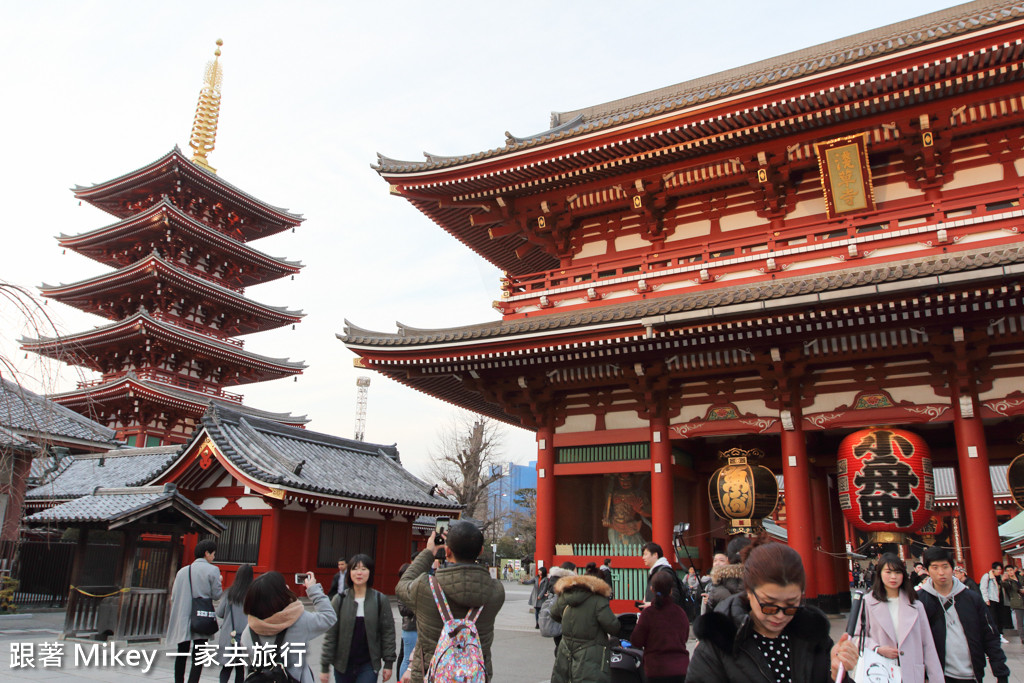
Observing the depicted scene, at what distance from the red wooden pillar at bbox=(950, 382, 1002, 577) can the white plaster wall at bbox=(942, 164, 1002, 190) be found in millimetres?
3681

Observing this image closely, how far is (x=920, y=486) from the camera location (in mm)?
10406

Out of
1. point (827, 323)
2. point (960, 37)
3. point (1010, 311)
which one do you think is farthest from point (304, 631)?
point (960, 37)

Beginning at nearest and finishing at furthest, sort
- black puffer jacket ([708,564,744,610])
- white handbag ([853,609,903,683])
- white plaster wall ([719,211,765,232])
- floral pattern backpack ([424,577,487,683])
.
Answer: floral pattern backpack ([424,577,487,683]) < white handbag ([853,609,903,683]) < black puffer jacket ([708,564,744,610]) < white plaster wall ([719,211,765,232])

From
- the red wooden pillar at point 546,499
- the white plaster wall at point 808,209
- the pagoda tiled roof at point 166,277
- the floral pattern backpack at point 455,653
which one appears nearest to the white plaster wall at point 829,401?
the white plaster wall at point 808,209

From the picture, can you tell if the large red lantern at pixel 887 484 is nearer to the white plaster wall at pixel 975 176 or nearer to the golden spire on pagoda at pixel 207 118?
the white plaster wall at pixel 975 176

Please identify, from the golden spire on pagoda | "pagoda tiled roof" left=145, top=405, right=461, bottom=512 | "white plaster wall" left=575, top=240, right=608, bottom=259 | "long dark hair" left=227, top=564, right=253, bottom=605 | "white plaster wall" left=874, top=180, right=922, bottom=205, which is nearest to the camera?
"long dark hair" left=227, top=564, right=253, bottom=605

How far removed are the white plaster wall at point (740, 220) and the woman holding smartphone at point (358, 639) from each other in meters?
10.6

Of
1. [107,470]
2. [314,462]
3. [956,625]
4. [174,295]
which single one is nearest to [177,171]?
[174,295]

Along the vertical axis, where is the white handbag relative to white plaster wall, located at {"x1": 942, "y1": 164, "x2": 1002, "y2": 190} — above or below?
below

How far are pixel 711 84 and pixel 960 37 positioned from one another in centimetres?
838

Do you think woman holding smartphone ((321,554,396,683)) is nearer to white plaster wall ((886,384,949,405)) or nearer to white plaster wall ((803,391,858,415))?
white plaster wall ((803,391,858,415))

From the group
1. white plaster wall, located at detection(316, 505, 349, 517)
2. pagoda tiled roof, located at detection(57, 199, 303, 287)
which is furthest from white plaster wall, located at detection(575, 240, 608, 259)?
pagoda tiled roof, located at detection(57, 199, 303, 287)

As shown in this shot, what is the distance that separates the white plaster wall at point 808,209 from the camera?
1277 cm

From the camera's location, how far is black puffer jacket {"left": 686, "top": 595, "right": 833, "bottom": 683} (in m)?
2.56
